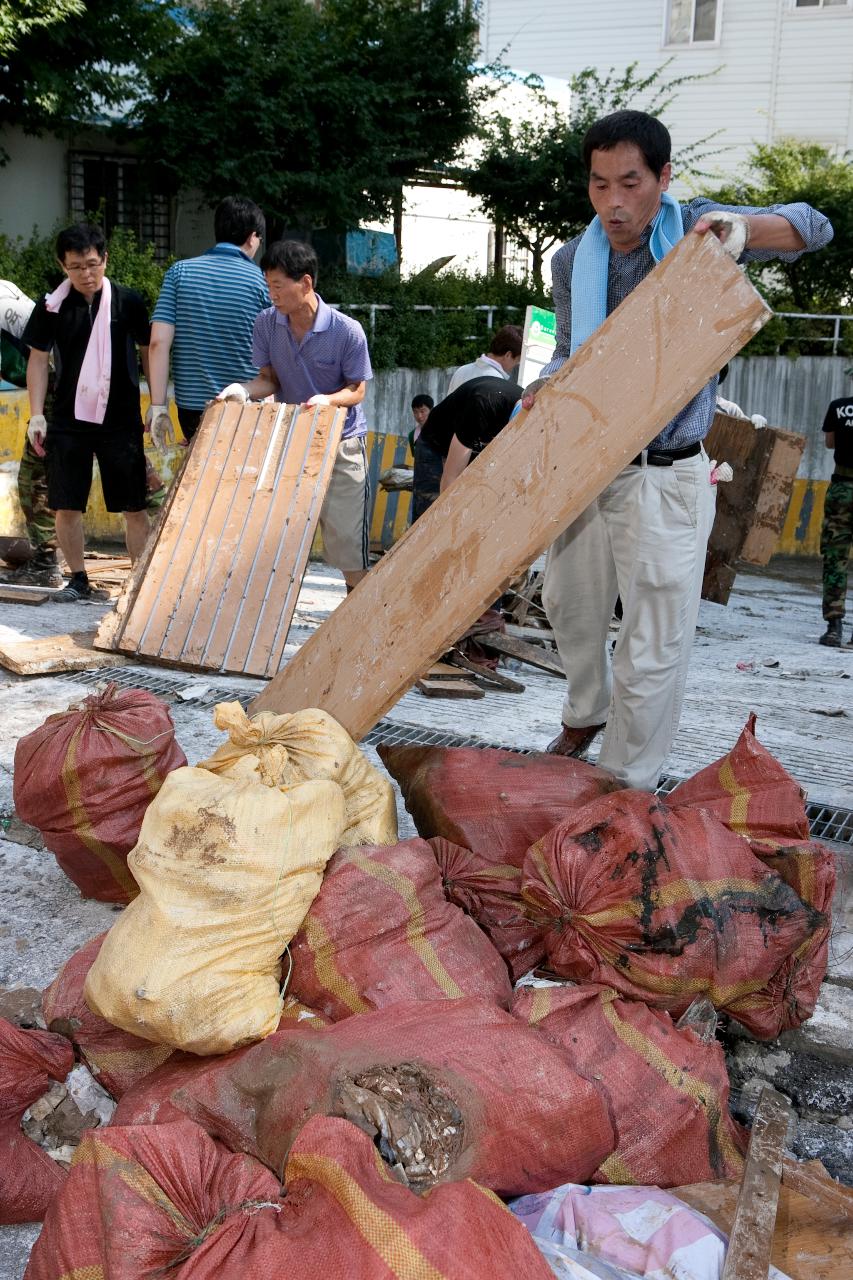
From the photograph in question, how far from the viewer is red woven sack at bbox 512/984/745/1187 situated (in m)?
1.96

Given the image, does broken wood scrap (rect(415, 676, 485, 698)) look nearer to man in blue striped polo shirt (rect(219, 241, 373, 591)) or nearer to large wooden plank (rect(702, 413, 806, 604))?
man in blue striped polo shirt (rect(219, 241, 373, 591))

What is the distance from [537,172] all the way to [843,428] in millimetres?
11770

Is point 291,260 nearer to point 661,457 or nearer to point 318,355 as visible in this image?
point 318,355

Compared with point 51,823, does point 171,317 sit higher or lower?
higher

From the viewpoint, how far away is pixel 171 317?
546 cm

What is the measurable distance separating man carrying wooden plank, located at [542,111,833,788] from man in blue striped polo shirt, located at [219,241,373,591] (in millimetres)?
1937

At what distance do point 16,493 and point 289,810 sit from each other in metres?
5.90

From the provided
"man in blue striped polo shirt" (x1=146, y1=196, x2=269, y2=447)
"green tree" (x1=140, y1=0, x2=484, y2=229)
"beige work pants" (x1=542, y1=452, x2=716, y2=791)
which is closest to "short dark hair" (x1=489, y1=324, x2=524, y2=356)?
"man in blue striped polo shirt" (x1=146, y1=196, x2=269, y2=447)

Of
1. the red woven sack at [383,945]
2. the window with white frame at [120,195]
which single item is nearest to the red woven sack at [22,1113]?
the red woven sack at [383,945]

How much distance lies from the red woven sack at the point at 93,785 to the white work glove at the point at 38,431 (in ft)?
11.1

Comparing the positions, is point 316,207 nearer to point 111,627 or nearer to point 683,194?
point 683,194

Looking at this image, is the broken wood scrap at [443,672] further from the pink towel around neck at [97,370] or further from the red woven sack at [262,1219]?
the red woven sack at [262,1219]

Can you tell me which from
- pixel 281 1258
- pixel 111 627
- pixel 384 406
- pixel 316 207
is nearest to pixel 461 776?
pixel 281 1258

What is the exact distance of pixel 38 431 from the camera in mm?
5809
